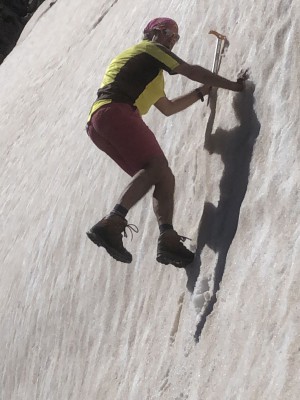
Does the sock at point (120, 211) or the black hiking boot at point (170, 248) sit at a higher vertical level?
the sock at point (120, 211)

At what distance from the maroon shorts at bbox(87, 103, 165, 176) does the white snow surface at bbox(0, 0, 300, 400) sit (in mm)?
438

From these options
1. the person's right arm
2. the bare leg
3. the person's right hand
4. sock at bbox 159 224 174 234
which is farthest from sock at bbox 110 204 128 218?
the person's right hand

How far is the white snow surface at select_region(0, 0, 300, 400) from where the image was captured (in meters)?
3.70

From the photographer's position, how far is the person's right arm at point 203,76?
427cm

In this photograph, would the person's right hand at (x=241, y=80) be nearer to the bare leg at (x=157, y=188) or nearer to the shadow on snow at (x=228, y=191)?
the shadow on snow at (x=228, y=191)

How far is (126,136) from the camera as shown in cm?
427

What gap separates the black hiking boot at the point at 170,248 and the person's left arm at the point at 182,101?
0.93 m

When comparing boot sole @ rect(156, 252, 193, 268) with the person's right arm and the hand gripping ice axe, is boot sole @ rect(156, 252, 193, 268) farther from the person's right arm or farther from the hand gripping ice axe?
the hand gripping ice axe

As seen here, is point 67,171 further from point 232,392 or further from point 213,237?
point 232,392

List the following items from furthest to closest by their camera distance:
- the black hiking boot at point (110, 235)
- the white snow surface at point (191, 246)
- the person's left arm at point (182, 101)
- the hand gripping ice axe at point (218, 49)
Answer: the hand gripping ice axe at point (218, 49) < the person's left arm at point (182, 101) < the black hiking boot at point (110, 235) < the white snow surface at point (191, 246)

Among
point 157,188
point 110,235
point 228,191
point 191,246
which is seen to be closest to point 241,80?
point 228,191

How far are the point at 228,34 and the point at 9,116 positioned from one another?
20.4 ft

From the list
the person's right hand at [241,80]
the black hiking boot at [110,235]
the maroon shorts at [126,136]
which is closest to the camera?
the black hiking boot at [110,235]

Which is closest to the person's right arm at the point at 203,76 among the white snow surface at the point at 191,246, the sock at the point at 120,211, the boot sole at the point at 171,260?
the white snow surface at the point at 191,246
